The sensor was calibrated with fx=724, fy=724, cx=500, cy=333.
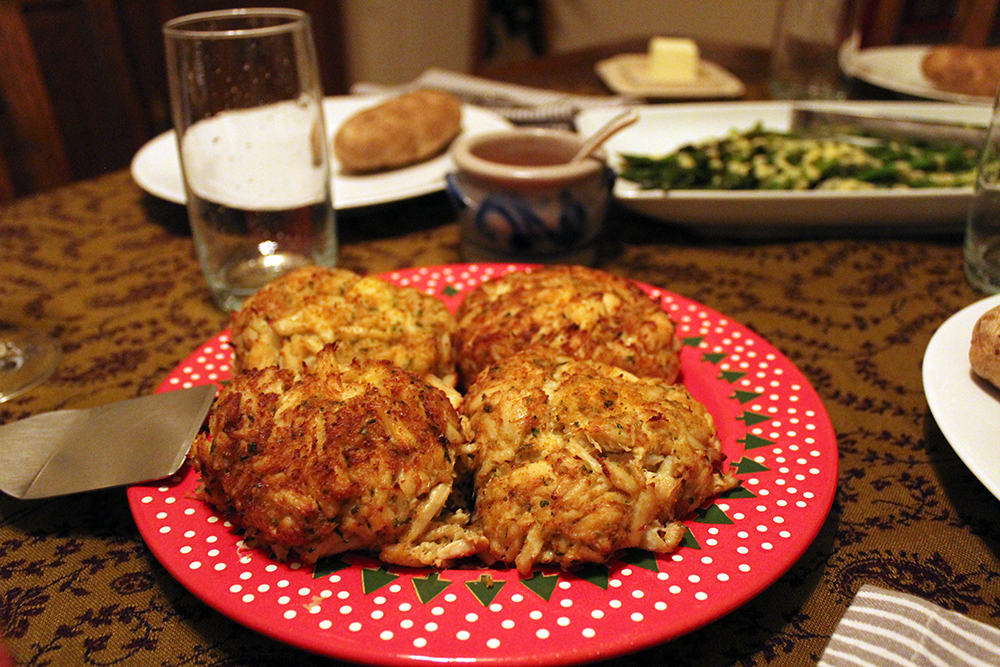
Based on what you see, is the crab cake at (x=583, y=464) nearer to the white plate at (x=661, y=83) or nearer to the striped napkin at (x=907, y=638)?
the striped napkin at (x=907, y=638)

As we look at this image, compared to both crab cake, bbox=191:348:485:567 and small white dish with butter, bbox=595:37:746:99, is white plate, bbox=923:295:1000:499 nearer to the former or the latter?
crab cake, bbox=191:348:485:567

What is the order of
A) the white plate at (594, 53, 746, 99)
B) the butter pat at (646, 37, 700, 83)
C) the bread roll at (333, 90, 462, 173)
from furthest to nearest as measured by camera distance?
the butter pat at (646, 37, 700, 83)
the white plate at (594, 53, 746, 99)
the bread roll at (333, 90, 462, 173)

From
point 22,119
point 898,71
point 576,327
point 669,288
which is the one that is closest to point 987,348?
point 576,327

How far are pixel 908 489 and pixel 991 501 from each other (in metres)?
0.12

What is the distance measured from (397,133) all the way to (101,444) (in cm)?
164

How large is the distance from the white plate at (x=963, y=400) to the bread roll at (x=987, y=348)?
3cm

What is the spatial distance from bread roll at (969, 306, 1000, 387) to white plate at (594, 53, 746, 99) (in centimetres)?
245

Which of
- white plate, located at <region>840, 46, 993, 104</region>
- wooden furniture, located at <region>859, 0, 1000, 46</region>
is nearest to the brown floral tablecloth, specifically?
white plate, located at <region>840, 46, 993, 104</region>

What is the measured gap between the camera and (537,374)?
1157mm

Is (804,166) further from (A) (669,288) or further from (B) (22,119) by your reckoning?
(B) (22,119)

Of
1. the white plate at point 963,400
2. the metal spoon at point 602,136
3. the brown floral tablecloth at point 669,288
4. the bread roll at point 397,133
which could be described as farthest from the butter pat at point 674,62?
the white plate at point 963,400

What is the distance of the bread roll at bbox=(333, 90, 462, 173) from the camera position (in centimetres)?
252

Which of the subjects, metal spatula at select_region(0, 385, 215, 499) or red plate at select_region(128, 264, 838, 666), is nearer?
red plate at select_region(128, 264, 838, 666)

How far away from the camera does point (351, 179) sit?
100 inches
